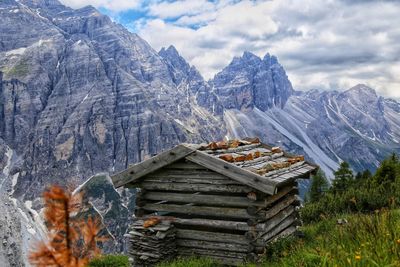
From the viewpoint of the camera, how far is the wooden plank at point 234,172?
36.5ft

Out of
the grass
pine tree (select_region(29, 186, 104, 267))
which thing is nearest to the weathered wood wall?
the grass

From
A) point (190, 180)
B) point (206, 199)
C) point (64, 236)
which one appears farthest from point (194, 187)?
point (64, 236)

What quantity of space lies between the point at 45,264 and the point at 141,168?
11.1 meters

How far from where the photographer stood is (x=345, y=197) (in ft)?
70.6

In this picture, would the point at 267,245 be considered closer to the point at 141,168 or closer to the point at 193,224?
the point at 193,224

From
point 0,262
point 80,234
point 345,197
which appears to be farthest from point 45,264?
point 0,262

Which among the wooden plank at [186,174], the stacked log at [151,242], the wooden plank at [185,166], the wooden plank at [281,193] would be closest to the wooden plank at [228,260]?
the stacked log at [151,242]

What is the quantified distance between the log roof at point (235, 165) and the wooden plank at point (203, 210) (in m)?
1.08

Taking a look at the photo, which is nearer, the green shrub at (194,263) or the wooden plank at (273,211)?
the green shrub at (194,263)

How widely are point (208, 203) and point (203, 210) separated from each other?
28 centimetres

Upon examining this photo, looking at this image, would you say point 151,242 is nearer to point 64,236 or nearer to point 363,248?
point 363,248

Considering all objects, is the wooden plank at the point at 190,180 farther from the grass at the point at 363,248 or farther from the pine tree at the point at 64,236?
the pine tree at the point at 64,236

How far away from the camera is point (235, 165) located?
1184 cm

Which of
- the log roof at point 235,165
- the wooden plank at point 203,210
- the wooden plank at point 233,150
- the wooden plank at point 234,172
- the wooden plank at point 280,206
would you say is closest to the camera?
the wooden plank at point 234,172
